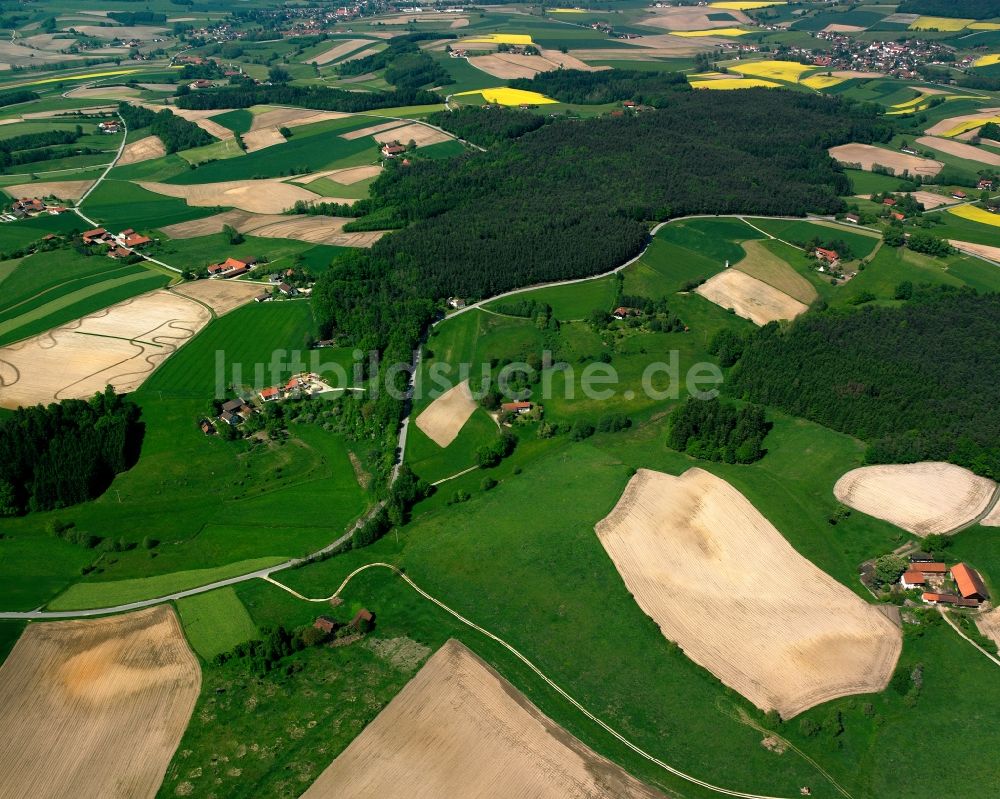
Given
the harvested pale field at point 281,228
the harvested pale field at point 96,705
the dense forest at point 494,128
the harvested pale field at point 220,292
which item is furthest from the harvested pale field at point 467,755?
the dense forest at point 494,128

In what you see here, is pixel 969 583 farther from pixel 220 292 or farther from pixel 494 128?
pixel 494 128

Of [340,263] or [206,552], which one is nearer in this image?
[206,552]

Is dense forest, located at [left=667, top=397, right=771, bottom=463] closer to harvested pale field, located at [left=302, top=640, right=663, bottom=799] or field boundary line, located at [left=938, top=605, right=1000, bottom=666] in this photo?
field boundary line, located at [left=938, top=605, right=1000, bottom=666]

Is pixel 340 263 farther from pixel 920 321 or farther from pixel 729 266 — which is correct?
pixel 920 321


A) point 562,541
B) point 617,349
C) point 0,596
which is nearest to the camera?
point 0,596

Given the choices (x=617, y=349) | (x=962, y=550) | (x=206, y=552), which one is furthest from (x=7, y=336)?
(x=962, y=550)

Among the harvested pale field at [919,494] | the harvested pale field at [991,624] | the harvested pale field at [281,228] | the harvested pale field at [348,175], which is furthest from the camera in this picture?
the harvested pale field at [348,175]

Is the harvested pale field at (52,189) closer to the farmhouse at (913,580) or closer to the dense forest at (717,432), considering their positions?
the dense forest at (717,432)

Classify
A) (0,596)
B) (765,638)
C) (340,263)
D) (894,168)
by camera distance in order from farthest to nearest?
1. (894,168)
2. (340,263)
3. (0,596)
4. (765,638)
